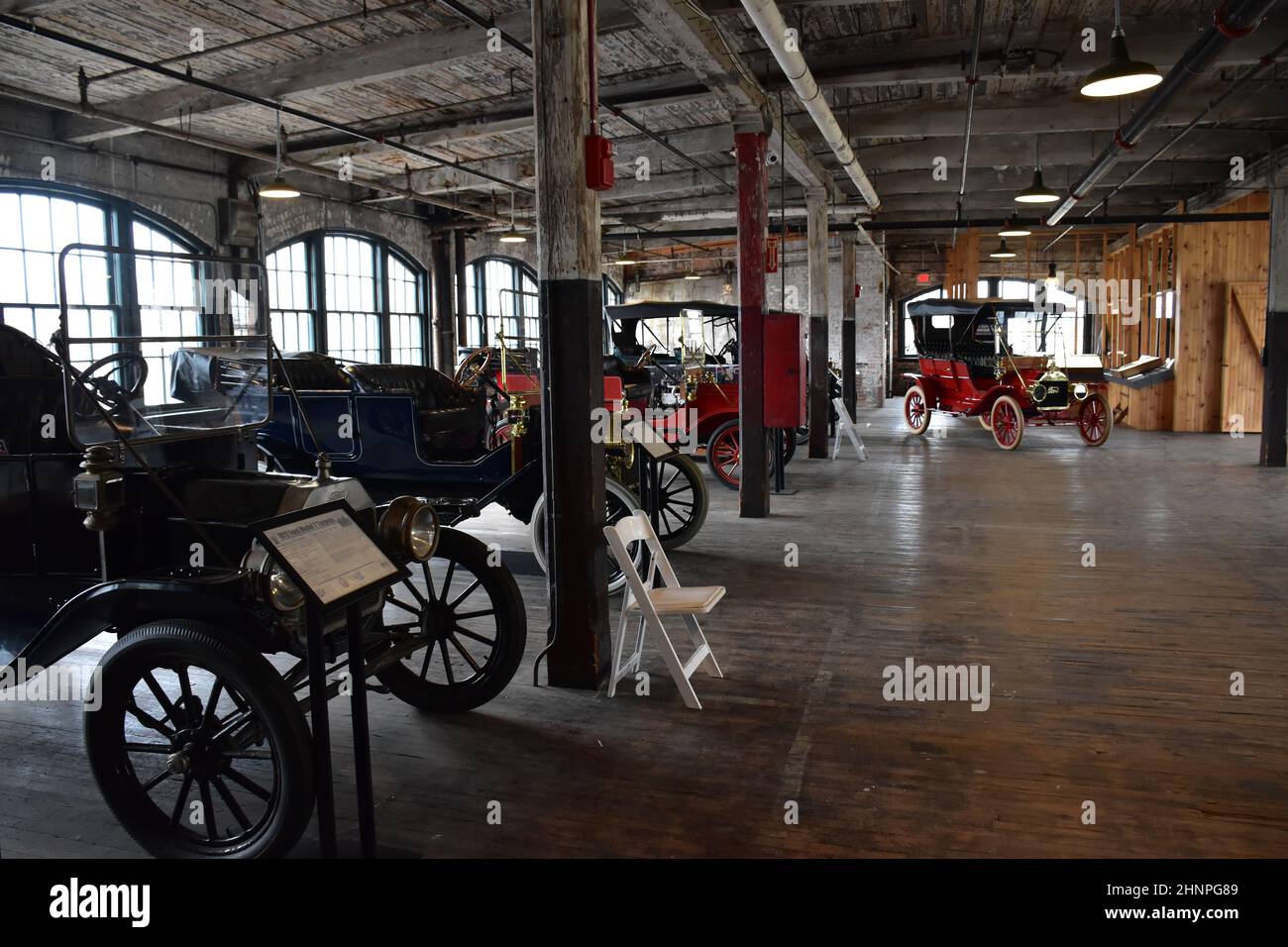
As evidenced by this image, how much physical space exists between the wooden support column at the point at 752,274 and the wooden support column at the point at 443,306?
10265 mm

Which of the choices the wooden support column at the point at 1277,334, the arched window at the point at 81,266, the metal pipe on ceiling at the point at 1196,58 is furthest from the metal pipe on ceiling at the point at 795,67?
the arched window at the point at 81,266

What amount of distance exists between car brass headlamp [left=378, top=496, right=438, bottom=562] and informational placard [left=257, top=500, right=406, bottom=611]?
0.58ft

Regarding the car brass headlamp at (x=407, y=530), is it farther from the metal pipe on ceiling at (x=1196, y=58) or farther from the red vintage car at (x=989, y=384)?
the red vintage car at (x=989, y=384)

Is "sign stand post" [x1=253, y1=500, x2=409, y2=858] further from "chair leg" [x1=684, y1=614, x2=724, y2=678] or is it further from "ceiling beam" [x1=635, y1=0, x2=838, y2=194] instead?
"ceiling beam" [x1=635, y1=0, x2=838, y2=194]

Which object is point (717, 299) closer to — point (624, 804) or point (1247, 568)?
point (1247, 568)

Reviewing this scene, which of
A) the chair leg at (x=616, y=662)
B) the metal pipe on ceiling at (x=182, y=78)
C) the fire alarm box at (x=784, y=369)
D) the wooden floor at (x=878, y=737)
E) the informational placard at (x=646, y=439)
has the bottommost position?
the wooden floor at (x=878, y=737)

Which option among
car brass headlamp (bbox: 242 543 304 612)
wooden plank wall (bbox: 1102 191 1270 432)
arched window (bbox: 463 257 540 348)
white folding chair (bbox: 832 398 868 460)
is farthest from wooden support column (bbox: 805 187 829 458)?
car brass headlamp (bbox: 242 543 304 612)

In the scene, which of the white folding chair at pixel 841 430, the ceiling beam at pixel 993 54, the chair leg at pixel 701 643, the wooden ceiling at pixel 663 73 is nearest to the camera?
the chair leg at pixel 701 643

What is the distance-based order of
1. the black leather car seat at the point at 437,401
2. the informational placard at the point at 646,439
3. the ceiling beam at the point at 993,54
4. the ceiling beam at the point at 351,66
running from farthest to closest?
→ the ceiling beam at the point at 993,54 → the ceiling beam at the point at 351,66 → the black leather car seat at the point at 437,401 → the informational placard at the point at 646,439

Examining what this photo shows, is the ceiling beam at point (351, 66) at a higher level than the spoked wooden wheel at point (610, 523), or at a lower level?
higher

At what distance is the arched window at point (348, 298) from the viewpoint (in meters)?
14.2

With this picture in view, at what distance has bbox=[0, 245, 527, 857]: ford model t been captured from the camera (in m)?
2.76

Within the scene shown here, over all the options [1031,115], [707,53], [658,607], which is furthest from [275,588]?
[1031,115]

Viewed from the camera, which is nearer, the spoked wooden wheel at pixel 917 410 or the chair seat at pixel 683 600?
the chair seat at pixel 683 600
